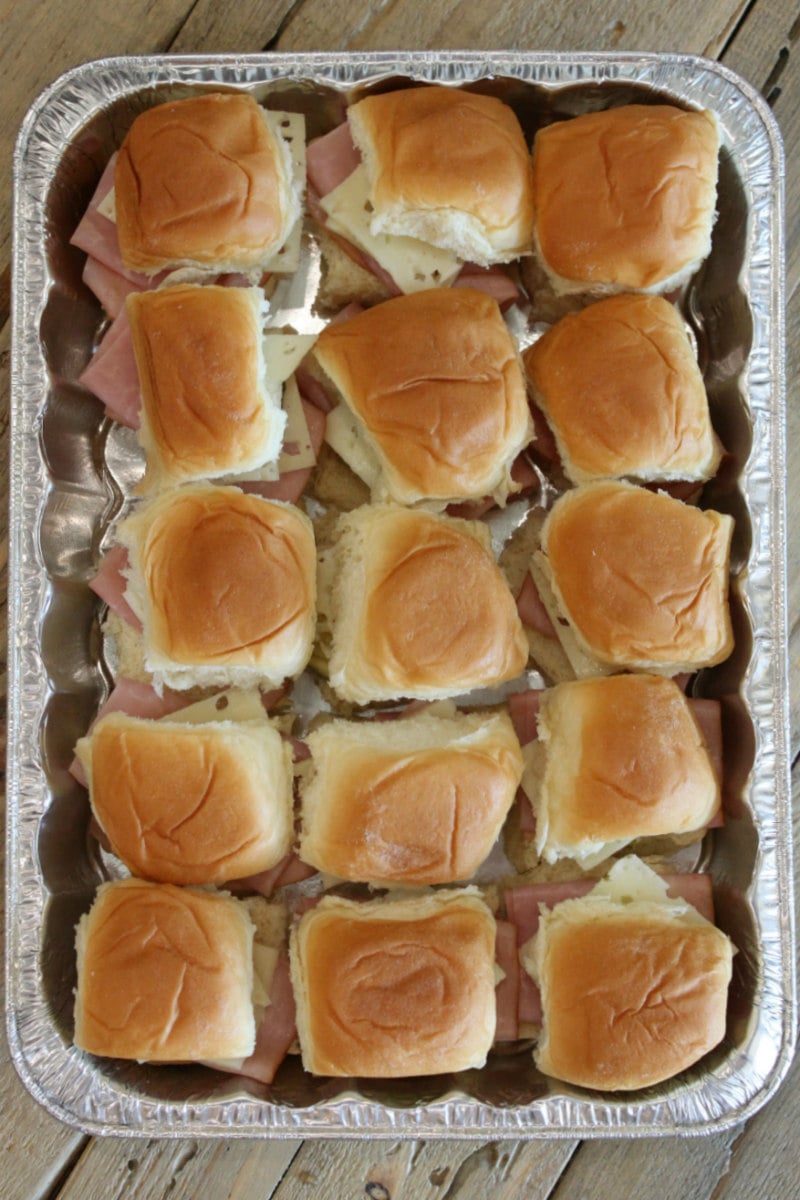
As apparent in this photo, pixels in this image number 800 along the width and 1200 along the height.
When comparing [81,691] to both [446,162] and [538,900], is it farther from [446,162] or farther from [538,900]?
[446,162]

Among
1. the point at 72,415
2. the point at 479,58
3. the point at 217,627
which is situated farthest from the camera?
the point at 72,415

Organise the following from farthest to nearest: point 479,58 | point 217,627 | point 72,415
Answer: point 72,415
point 479,58
point 217,627

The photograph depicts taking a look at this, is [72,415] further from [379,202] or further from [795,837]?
[795,837]

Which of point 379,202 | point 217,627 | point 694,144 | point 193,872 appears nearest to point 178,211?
point 379,202

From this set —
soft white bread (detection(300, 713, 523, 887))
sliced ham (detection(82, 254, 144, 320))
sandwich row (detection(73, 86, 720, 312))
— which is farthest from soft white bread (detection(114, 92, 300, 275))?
soft white bread (detection(300, 713, 523, 887))

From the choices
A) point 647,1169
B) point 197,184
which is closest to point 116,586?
point 197,184

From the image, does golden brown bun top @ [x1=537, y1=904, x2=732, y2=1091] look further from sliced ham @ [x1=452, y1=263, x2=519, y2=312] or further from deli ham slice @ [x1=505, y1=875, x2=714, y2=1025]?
sliced ham @ [x1=452, y1=263, x2=519, y2=312]
